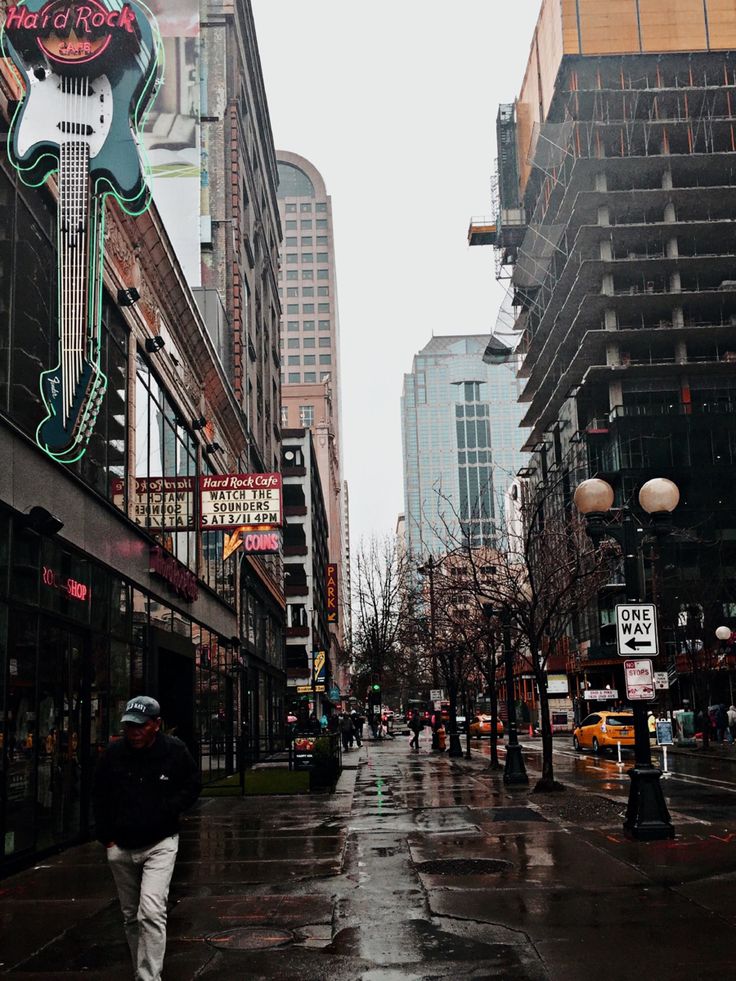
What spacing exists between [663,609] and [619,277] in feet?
122

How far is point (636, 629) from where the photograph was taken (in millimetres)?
14445

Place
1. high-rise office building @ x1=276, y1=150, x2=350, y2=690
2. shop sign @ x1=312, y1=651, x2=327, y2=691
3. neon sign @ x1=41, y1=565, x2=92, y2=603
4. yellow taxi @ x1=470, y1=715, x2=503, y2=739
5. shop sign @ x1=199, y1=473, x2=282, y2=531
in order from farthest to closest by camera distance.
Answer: high-rise office building @ x1=276, y1=150, x2=350, y2=690, yellow taxi @ x1=470, y1=715, x2=503, y2=739, shop sign @ x1=312, y1=651, x2=327, y2=691, shop sign @ x1=199, y1=473, x2=282, y2=531, neon sign @ x1=41, y1=565, x2=92, y2=603

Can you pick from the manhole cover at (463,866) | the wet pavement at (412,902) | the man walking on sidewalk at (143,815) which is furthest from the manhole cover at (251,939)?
the manhole cover at (463,866)

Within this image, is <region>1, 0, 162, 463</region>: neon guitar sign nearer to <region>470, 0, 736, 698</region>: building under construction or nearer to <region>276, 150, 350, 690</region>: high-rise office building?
<region>470, 0, 736, 698</region>: building under construction

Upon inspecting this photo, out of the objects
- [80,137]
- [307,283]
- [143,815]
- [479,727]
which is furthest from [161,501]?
[307,283]

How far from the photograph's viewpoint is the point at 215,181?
41188mm

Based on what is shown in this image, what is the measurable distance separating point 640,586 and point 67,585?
8269 mm

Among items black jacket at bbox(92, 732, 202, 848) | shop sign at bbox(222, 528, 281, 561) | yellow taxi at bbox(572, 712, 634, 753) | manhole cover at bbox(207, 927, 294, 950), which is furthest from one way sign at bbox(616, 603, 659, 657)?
yellow taxi at bbox(572, 712, 634, 753)

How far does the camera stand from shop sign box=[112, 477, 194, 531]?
19812 mm

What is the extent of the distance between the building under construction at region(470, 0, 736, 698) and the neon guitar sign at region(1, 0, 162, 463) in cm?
6564

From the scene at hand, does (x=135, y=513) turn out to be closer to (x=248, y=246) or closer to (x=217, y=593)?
(x=217, y=593)

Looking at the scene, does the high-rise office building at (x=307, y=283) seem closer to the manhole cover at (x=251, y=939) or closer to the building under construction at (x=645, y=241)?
the building under construction at (x=645, y=241)

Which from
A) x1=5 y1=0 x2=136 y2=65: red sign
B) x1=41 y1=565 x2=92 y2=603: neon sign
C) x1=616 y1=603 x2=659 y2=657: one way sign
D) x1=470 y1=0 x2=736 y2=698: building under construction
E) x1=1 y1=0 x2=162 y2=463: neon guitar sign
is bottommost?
x1=616 y1=603 x2=659 y2=657: one way sign

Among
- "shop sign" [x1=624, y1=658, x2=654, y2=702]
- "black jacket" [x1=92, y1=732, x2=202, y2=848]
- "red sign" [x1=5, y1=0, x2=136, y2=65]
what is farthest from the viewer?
"shop sign" [x1=624, y1=658, x2=654, y2=702]
